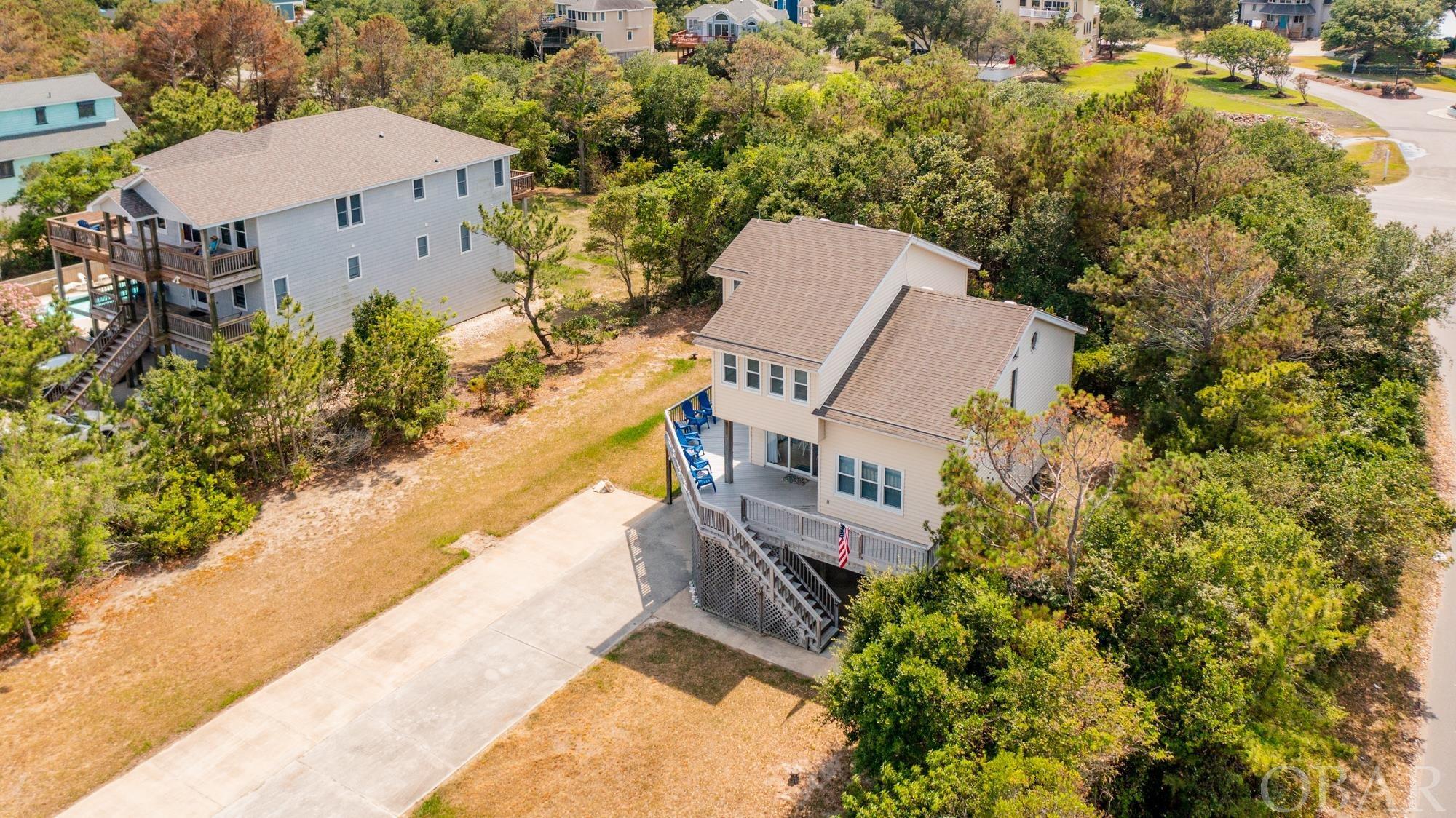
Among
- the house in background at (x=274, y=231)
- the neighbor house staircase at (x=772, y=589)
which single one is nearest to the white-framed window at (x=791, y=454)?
the neighbor house staircase at (x=772, y=589)

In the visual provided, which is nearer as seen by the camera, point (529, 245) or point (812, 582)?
point (812, 582)

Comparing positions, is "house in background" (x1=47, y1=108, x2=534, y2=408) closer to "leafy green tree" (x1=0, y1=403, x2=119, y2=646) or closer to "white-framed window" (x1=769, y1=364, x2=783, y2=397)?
"leafy green tree" (x1=0, y1=403, x2=119, y2=646)

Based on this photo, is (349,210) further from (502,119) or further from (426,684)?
(502,119)

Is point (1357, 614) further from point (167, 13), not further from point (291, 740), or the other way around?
point (167, 13)

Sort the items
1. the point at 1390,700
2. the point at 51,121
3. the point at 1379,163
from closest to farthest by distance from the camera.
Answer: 1. the point at 1390,700
2. the point at 51,121
3. the point at 1379,163

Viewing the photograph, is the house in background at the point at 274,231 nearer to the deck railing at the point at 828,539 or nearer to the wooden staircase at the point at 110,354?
the wooden staircase at the point at 110,354

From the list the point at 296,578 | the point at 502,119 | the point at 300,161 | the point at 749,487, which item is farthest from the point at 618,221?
the point at 296,578
